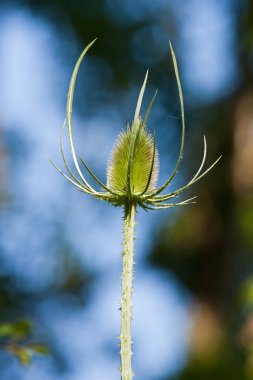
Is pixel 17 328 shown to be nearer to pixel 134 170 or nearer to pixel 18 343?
pixel 18 343

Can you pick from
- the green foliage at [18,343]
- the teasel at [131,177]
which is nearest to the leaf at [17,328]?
the green foliage at [18,343]

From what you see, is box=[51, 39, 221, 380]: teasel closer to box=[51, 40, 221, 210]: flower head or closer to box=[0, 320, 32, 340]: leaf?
box=[51, 40, 221, 210]: flower head

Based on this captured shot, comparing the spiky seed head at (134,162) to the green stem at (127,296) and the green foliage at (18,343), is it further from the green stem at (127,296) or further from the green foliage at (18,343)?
the green foliage at (18,343)

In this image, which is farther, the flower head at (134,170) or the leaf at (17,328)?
the leaf at (17,328)

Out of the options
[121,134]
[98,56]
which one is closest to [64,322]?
[98,56]

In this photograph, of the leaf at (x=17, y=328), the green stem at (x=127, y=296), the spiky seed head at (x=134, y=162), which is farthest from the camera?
the leaf at (x=17, y=328)

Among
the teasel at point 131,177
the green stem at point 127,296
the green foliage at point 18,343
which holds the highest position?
the teasel at point 131,177

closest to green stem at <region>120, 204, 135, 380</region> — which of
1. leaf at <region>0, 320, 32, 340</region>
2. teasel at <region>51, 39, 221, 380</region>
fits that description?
teasel at <region>51, 39, 221, 380</region>

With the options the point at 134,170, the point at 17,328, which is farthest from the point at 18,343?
the point at 134,170
